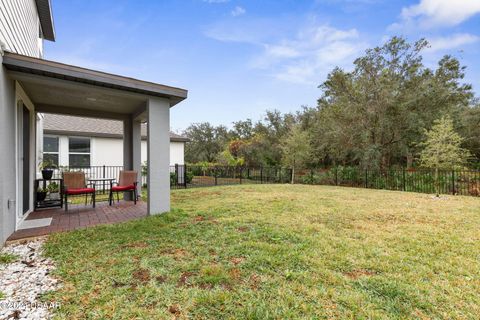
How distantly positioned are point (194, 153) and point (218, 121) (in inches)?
213

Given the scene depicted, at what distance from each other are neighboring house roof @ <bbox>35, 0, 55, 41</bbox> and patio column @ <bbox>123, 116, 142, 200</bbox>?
421 cm

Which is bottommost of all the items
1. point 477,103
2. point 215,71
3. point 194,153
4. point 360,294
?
point 360,294

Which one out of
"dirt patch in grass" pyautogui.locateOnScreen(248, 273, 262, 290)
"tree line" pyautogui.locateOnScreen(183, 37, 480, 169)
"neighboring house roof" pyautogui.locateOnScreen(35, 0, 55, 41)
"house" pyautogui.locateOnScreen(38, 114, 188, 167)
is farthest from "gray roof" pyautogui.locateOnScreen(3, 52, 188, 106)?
"tree line" pyautogui.locateOnScreen(183, 37, 480, 169)

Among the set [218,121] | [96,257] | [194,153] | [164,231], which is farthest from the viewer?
[218,121]

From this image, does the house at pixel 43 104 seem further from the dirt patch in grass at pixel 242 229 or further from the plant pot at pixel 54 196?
the dirt patch in grass at pixel 242 229

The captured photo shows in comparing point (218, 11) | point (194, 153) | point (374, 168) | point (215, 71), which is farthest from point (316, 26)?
point (194, 153)

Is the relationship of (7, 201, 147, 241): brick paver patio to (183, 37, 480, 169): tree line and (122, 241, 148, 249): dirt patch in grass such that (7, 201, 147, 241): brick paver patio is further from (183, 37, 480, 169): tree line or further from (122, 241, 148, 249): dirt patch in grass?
(183, 37, 480, 169): tree line

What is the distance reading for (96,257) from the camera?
3.06 m

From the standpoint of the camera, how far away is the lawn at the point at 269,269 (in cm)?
204

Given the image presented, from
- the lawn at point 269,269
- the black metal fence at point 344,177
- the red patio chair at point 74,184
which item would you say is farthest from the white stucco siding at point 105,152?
the lawn at point 269,269

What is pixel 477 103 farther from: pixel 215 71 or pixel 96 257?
pixel 96 257

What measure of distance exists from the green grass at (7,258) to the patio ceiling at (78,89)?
8.75 ft

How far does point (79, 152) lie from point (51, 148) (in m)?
1.09

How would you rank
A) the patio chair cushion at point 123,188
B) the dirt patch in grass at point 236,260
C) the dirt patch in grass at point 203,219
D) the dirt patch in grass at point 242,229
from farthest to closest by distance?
the patio chair cushion at point 123,188
the dirt patch in grass at point 203,219
the dirt patch in grass at point 242,229
the dirt patch in grass at point 236,260
